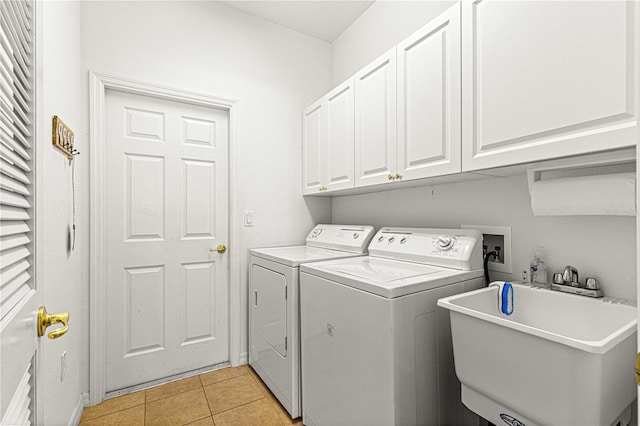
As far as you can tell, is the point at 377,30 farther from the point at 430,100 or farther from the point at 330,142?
the point at 430,100

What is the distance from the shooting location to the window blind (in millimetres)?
635

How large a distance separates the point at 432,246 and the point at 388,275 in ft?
1.37

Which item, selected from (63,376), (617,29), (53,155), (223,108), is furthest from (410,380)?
(223,108)

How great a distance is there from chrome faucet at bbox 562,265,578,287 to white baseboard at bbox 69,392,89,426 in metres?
2.49

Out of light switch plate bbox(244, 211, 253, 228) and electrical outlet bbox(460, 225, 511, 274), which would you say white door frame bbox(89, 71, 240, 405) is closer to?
light switch plate bbox(244, 211, 253, 228)

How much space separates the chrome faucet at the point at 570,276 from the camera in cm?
127

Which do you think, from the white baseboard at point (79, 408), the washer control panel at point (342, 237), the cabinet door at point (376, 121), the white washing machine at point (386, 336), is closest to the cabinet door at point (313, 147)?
the washer control panel at point (342, 237)

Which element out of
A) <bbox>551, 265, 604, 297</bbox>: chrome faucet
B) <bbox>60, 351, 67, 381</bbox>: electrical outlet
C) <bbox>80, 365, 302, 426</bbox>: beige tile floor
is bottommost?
<bbox>80, 365, 302, 426</bbox>: beige tile floor

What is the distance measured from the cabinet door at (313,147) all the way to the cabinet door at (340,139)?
0.08 metres

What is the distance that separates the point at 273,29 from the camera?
2.64m

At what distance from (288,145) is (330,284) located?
1.55 meters

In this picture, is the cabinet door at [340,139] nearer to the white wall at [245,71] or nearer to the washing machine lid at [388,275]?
the white wall at [245,71]

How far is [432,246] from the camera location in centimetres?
171

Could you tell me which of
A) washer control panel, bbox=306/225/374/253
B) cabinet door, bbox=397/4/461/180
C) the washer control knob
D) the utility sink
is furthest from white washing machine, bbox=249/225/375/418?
the utility sink
